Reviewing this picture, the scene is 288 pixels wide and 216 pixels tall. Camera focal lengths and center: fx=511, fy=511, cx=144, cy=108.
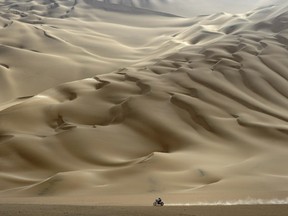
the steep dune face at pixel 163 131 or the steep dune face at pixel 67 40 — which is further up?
the steep dune face at pixel 67 40

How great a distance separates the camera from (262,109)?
1870 cm

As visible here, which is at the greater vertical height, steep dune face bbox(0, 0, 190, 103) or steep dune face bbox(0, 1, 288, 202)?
steep dune face bbox(0, 0, 190, 103)

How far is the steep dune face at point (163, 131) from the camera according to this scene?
477 inches

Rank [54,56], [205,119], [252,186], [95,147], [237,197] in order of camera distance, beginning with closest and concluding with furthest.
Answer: [237,197] < [252,186] < [95,147] < [205,119] < [54,56]

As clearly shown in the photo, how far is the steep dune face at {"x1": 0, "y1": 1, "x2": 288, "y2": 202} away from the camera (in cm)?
1212

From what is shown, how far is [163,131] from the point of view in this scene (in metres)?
16.1

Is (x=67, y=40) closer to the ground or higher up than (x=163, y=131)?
higher up

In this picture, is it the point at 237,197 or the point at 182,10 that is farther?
the point at 182,10

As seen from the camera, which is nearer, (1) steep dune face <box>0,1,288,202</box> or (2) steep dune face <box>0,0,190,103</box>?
(1) steep dune face <box>0,1,288,202</box>

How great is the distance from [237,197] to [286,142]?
6.70 meters

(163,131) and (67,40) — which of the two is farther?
(67,40)

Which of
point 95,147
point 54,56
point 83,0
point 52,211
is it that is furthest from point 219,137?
point 83,0

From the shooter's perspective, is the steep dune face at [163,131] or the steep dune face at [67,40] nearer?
the steep dune face at [163,131]

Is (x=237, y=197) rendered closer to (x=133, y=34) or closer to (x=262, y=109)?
(x=262, y=109)
